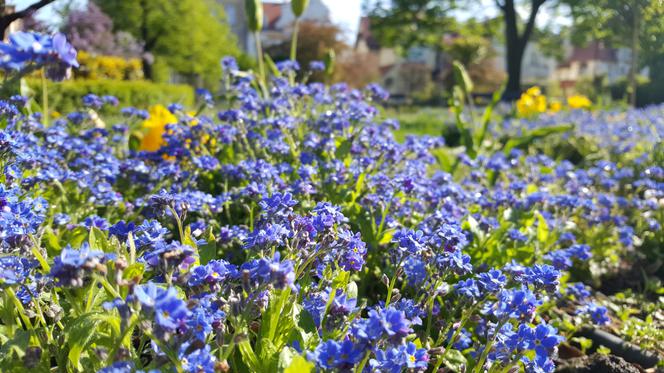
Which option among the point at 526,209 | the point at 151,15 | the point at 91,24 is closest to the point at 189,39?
the point at 151,15

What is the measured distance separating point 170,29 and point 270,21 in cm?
2572

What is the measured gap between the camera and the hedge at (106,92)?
10467mm

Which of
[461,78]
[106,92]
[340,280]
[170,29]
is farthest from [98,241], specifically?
[170,29]

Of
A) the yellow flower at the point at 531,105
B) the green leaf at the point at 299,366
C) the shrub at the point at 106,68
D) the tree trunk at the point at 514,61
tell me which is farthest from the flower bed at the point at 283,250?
the tree trunk at the point at 514,61

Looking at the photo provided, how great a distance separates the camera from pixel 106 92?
1311cm

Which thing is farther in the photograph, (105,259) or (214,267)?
(214,267)

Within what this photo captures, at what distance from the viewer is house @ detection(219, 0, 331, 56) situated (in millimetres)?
43000

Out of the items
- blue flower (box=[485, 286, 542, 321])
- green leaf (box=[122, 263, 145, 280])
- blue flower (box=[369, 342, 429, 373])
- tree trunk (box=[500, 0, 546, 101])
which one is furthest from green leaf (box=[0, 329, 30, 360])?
tree trunk (box=[500, 0, 546, 101])

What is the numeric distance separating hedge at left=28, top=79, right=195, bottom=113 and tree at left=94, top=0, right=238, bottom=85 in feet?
25.4

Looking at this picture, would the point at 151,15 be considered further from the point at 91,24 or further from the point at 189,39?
the point at 91,24

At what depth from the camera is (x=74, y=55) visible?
1275 millimetres

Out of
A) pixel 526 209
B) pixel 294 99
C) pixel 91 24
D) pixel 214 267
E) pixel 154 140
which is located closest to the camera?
pixel 214 267

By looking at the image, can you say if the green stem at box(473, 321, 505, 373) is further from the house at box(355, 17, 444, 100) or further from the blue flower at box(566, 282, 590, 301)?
the house at box(355, 17, 444, 100)

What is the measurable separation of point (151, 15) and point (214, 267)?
929 inches
